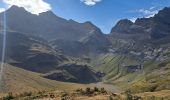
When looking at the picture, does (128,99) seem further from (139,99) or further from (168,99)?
(168,99)

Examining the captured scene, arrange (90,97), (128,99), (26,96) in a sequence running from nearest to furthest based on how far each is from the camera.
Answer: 1. (128,99)
2. (90,97)
3. (26,96)

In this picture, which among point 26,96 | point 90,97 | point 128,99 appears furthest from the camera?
point 26,96

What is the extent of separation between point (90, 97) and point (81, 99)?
183 inches

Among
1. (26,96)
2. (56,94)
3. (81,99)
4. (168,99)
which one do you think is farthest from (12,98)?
(168,99)

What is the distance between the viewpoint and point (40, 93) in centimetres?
9994

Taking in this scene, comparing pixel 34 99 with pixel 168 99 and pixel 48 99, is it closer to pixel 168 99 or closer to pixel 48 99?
pixel 48 99

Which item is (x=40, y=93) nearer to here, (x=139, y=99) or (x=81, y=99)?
(x=81, y=99)

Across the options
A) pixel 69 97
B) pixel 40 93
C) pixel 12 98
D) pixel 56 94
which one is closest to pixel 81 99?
pixel 69 97

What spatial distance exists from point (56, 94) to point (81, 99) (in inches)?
Result: 380

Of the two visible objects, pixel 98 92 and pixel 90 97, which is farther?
pixel 98 92

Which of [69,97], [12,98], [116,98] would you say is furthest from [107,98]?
[12,98]

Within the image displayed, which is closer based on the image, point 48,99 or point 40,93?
point 48,99

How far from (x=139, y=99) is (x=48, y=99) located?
2469 centimetres

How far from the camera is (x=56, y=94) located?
95938mm
